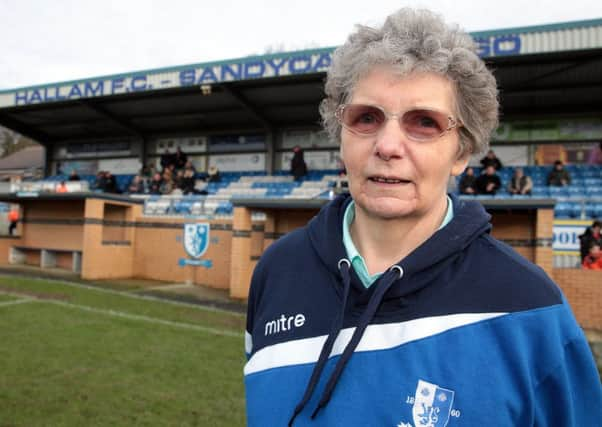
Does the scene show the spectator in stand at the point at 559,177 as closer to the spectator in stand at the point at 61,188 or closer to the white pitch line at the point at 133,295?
the white pitch line at the point at 133,295

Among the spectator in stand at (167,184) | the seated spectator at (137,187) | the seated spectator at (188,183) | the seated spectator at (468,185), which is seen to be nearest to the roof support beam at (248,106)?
the seated spectator at (188,183)

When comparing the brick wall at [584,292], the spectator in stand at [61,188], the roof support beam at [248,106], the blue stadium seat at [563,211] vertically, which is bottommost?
the brick wall at [584,292]

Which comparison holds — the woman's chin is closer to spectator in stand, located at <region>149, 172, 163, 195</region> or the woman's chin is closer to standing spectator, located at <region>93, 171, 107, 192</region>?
spectator in stand, located at <region>149, 172, 163, 195</region>

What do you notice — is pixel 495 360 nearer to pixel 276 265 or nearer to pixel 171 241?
pixel 276 265

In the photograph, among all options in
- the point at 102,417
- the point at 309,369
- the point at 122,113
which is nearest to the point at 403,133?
the point at 309,369

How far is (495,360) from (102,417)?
13.7ft

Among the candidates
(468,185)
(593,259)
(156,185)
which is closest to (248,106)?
(156,185)

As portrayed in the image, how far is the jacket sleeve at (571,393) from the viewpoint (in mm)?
1310

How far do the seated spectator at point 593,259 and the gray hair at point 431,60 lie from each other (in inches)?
369

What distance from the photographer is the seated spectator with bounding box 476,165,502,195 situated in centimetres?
1184

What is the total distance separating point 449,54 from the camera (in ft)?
4.78

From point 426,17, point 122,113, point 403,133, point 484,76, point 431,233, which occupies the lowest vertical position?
point 431,233

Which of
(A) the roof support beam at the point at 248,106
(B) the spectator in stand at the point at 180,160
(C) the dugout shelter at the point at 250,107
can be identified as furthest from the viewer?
(B) the spectator in stand at the point at 180,160

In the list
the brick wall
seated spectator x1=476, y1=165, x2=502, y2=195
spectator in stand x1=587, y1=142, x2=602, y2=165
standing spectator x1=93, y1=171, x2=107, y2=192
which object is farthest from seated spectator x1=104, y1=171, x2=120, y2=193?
spectator in stand x1=587, y1=142, x2=602, y2=165
